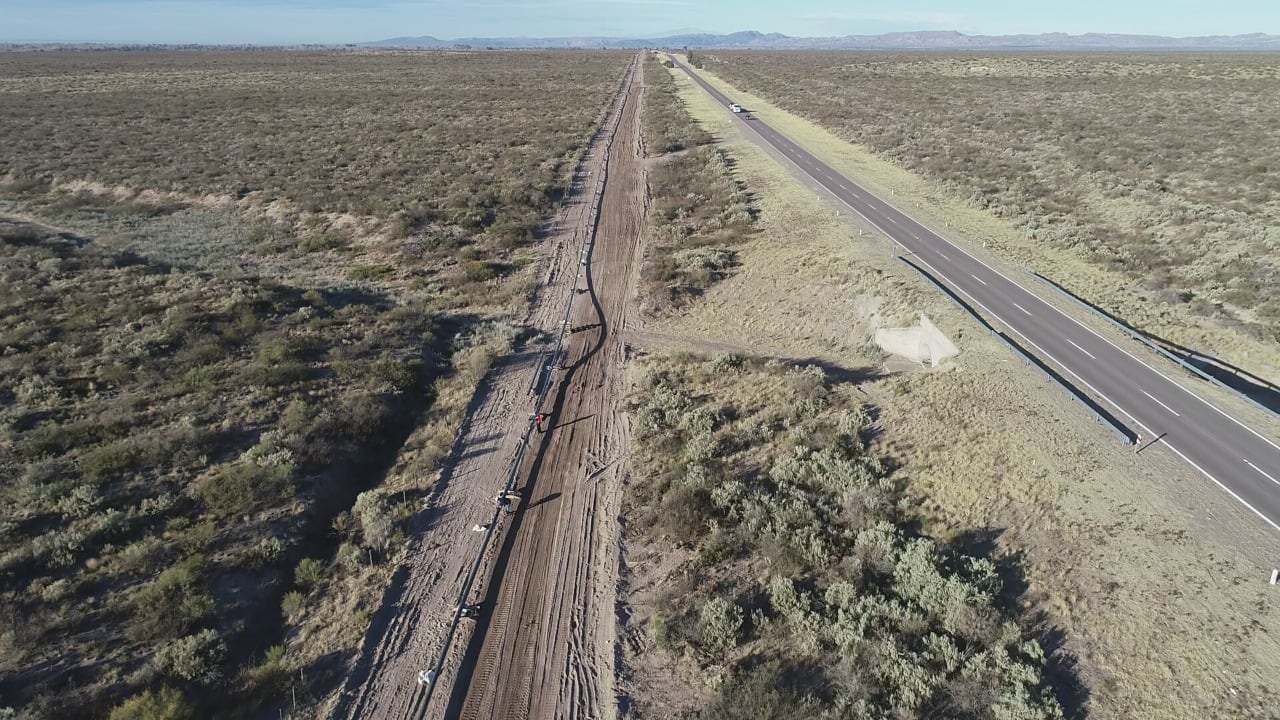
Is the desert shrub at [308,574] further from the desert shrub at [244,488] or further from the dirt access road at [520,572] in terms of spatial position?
the desert shrub at [244,488]

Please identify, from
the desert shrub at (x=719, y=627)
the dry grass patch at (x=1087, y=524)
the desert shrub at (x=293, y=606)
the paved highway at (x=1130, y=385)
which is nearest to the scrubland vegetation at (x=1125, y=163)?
the paved highway at (x=1130, y=385)

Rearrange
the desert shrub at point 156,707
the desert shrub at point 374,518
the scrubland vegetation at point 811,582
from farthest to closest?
the desert shrub at point 374,518, the scrubland vegetation at point 811,582, the desert shrub at point 156,707

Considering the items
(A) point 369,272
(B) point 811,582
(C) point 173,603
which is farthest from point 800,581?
(A) point 369,272

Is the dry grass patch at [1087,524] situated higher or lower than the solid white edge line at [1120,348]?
lower

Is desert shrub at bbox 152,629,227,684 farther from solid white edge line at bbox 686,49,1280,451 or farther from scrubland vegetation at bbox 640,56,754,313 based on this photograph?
solid white edge line at bbox 686,49,1280,451

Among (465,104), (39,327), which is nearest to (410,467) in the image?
(39,327)

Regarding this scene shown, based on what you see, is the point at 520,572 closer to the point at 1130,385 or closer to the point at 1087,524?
the point at 1087,524

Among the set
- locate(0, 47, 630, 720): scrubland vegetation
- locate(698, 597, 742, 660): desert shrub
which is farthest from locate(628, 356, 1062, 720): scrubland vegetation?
locate(0, 47, 630, 720): scrubland vegetation
